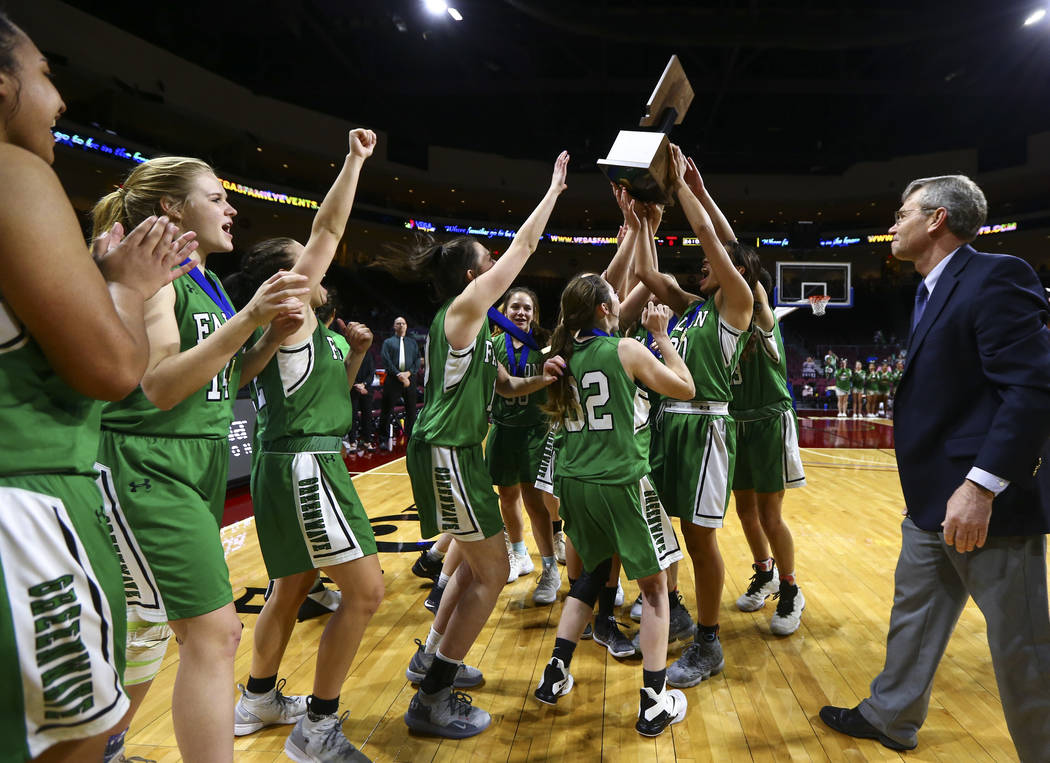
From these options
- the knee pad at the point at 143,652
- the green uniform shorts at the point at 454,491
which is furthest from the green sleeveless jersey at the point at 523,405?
the knee pad at the point at 143,652

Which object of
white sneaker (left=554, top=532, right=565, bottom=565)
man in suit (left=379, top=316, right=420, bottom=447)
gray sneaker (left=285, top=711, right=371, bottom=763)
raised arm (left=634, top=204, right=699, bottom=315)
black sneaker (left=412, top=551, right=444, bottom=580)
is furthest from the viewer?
man in suit (left=379, top=316, right=420, bottom=447)

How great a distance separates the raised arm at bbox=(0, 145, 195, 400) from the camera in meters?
0.91

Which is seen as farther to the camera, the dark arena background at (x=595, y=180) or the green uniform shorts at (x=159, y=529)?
the dark arena background at (x=595, y=180)

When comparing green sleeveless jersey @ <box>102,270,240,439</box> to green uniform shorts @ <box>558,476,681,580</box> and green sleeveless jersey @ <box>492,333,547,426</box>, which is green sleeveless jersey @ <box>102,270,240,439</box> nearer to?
green uniform shorts @ <box>558,476,681,580</box>

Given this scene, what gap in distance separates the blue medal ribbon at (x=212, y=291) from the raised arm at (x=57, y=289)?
3.34 ft

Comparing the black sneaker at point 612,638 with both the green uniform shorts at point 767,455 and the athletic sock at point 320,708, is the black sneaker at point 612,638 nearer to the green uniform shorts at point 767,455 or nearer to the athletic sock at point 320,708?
the green uniform shorts at point 767,455

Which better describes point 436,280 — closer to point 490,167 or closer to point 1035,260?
point 490,167

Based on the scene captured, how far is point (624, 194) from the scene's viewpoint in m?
3.43

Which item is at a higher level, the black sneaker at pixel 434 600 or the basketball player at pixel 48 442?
the basketball player at pixel 48 442

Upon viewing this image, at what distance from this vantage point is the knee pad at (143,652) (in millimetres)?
1998

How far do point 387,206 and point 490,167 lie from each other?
4222mm

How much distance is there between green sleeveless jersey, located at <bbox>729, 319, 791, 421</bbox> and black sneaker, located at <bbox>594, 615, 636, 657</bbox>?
139cm

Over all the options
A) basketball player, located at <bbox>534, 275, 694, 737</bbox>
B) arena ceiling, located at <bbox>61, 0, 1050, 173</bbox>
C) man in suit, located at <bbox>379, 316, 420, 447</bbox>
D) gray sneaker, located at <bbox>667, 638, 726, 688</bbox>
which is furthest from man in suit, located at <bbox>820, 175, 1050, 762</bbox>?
arena ceiling, located at <bbox>61, 0, 1050, 173</bbox>

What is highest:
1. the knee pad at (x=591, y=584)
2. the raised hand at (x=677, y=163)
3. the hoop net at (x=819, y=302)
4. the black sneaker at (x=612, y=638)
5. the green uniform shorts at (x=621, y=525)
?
the hoop net at (x=819, y=302)
